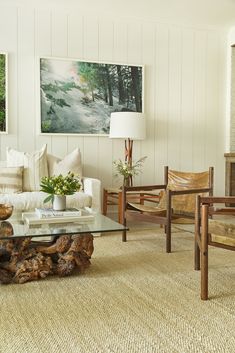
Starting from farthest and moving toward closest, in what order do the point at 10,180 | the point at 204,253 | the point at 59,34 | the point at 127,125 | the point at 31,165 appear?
the point at 59,34, the point at 127,125, the point at 31,165, the point at 10,180, the point at 204,253

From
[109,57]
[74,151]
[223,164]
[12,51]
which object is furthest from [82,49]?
[223,164]

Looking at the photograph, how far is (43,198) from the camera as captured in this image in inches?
153

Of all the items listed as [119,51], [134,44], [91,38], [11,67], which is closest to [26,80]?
[11,67]

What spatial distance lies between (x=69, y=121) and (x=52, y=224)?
2.34 m

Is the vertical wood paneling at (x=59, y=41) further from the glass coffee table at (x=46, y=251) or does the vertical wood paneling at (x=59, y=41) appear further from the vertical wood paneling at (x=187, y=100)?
the glass coffee table at (x=46, y=251)

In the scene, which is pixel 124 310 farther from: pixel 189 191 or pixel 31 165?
pixel 31 165

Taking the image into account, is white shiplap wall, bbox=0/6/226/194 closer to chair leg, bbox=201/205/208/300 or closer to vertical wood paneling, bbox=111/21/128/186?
vertical wood paneling, bbox=111/21/128/186

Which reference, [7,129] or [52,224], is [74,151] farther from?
[52,224]

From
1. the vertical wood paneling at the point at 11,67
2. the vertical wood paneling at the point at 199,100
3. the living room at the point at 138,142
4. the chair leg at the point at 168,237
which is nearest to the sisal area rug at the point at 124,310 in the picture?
the living room at the point at 138,142

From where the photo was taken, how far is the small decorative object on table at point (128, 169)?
4.63 meters

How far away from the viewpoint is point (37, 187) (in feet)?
14.0

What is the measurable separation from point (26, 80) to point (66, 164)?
120 cm

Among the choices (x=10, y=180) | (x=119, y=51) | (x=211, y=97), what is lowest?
(x=10, y=180)

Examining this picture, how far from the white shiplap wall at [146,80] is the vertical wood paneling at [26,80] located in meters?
0.01
